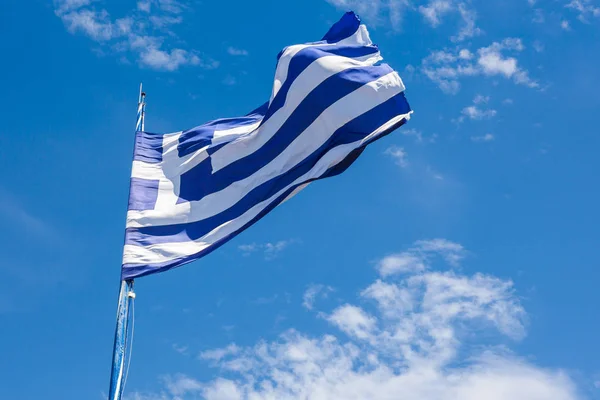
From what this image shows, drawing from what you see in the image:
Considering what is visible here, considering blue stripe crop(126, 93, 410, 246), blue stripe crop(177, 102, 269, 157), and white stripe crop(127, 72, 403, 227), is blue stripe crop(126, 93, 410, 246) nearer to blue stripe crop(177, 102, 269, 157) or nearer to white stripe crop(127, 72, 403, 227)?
white stripe crop(127, 72, 403, 227)

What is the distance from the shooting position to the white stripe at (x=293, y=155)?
18734mm

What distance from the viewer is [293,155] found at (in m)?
19.4

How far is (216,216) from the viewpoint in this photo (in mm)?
19031

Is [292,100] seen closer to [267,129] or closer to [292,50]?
[267,129]

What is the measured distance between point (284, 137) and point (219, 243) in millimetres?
2857

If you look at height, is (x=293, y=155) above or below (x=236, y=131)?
below

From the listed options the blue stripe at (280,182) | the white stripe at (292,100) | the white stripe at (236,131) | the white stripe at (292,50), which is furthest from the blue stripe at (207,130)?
the blue stripe at (280,182)

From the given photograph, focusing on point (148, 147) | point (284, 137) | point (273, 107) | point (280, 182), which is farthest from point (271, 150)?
point (148, 147)

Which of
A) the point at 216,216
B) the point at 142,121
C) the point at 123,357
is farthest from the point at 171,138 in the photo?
the point at 123,357

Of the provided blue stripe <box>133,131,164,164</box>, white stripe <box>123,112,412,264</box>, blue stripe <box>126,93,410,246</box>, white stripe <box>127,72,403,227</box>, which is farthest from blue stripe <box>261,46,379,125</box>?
blue stripe <box>133,131,164,164</box>

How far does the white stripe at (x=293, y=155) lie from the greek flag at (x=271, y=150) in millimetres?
20

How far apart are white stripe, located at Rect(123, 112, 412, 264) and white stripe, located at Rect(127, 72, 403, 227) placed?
0.48m

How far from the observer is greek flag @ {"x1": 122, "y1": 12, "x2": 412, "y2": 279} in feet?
60.4

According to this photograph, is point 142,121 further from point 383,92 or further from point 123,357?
point 123,357
